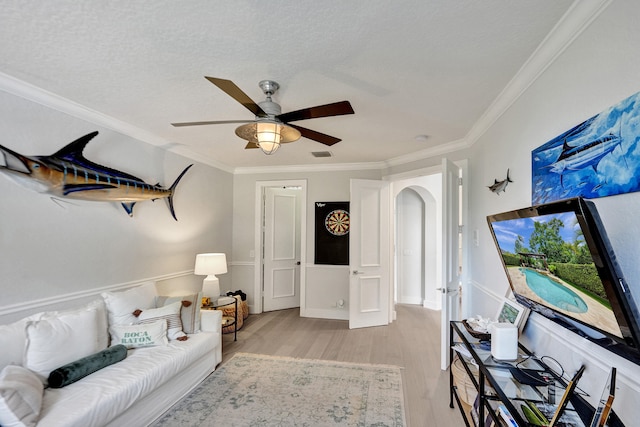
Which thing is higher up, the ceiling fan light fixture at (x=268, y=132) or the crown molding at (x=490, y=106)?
the crown molding at (x=490, y=106)

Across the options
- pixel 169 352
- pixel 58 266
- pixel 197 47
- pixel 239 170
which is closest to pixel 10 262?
pixel 58 266

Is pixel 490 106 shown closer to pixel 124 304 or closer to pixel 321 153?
pixel 321 153

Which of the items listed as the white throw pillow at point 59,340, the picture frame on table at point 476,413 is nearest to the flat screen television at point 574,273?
the picture frame on table at point 476,413

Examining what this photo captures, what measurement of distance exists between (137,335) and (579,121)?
10.9ft

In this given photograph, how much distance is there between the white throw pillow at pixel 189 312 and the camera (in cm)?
290

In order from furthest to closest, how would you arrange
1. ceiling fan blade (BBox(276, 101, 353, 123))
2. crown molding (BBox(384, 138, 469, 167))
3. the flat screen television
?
crown molding (BBox(384, 138, 469, 167))
ceiling fan blade (BBox(276, 101, 353, 123))
the flat screen television

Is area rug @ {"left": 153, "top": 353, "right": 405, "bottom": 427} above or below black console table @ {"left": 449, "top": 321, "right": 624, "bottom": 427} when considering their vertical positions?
below

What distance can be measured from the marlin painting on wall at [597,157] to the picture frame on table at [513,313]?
745 millimetres

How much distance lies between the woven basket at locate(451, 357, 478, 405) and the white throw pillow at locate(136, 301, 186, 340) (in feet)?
7.88

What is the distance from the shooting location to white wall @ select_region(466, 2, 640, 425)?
1.10m

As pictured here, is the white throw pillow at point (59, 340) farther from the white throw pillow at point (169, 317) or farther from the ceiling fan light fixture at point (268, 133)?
the ceiling fan light fixture at point (268, 133)

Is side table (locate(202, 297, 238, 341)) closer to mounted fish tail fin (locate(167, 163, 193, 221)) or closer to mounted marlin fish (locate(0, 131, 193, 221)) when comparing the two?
mounted fish tail fin (locate(167, 163, 193, 221))

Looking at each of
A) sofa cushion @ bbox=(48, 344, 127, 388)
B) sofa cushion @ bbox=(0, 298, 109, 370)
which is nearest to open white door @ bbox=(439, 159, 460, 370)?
sofa cushion @ bbox=(48, 344, 127, 388)

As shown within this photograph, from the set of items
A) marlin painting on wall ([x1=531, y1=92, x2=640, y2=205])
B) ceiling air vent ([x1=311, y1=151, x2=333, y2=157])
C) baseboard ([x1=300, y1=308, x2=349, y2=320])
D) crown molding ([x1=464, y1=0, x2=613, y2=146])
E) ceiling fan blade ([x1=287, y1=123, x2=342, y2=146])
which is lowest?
baseboard ([x1=300, y1=308, x2=349, y2=320])
